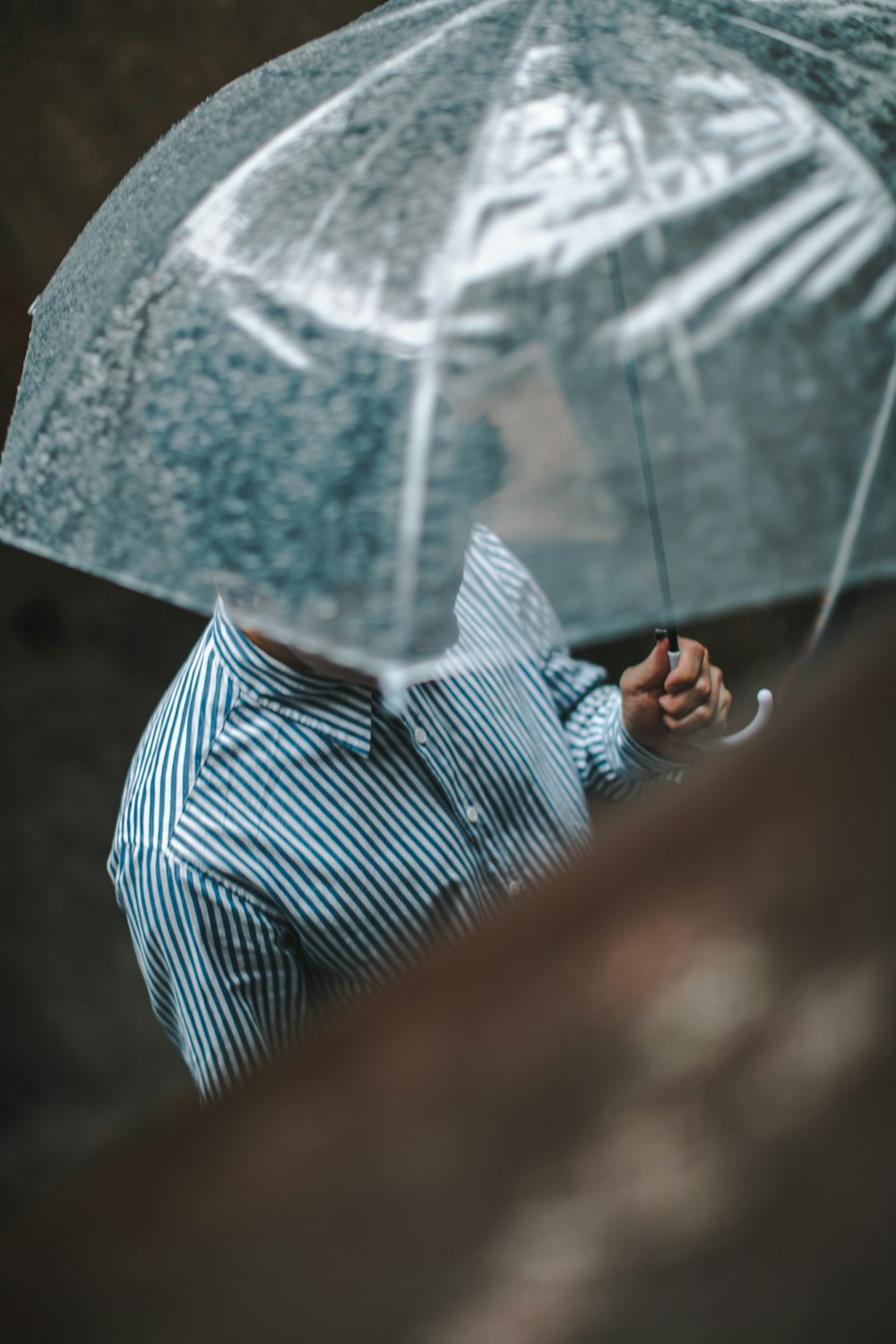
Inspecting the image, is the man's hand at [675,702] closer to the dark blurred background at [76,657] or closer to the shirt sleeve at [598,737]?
the shirt sleeve at [598,737]

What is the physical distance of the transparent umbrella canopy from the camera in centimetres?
62

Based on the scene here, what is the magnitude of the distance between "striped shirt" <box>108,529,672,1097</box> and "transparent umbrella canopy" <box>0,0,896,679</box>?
32 centimetres

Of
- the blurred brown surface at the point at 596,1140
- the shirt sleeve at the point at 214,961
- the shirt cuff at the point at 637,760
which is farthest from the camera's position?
the shirt cuff at the point at 637,760

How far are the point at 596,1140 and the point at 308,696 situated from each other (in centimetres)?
92

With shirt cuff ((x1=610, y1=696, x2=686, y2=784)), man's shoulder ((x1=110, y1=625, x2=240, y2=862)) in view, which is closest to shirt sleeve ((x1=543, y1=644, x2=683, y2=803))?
shirt cuff ((x1=610, y1=696, x2=686, y2=784))

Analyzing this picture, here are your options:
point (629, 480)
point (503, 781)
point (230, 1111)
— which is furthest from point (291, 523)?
point (503, 781)

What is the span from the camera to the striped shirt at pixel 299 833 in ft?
3.43

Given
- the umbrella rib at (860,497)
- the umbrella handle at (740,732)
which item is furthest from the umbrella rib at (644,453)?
the umbrella handle at (740,732)

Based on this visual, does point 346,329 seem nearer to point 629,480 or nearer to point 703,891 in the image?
point 629,480

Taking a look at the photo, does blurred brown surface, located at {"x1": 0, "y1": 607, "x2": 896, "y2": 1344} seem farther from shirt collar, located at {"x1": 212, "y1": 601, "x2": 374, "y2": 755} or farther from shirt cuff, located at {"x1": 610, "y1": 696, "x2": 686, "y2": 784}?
shirt cuff, located at {"x1": 610, "y1": 696, "x2": 686, "y2": 784}

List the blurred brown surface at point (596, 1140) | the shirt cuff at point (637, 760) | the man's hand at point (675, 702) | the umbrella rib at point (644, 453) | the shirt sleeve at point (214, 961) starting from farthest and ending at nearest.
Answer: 1. the shirt cuff at point (637, 760)
2. the man's hand at point (675, 702)
3. the shirt sleeve at point (214, 961)
4. the umbrella rib at point (644, 453)
5. the blurred brown surface at point (596, 1140)

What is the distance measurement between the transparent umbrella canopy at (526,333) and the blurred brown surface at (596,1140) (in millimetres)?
482

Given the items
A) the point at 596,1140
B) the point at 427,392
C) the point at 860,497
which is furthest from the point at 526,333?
the point at 596,1140

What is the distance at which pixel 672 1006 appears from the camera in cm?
19
